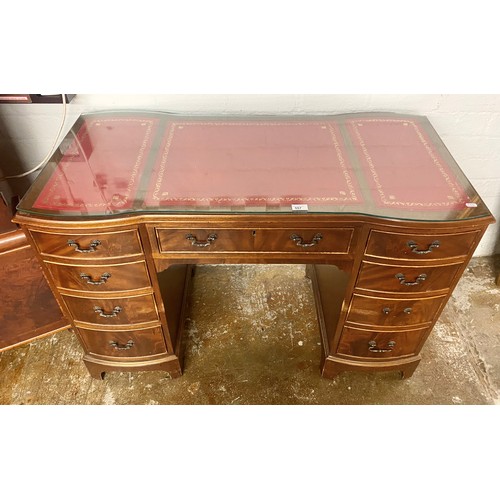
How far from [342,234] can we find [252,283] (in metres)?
1.12

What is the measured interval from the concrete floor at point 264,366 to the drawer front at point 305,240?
845 mm

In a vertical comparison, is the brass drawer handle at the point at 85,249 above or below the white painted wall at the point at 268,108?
below

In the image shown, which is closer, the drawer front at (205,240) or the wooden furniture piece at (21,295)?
the drawer front at (205,240)

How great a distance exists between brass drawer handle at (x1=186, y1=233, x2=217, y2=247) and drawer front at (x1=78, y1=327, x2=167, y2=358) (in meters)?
0.53

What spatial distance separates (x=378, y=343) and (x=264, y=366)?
60 centimetres

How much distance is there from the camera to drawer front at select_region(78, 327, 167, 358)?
5.71ft

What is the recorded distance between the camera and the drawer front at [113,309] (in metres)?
1.60

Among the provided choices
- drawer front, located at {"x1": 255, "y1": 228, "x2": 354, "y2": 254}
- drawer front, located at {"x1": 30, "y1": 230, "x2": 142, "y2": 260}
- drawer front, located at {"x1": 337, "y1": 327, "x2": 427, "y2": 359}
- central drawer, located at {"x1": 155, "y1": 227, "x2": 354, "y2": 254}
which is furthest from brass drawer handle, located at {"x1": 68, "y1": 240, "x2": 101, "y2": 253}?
drawer front, located at {"x1": 337, "y1": 327, "x2": 427, "y2": 359}

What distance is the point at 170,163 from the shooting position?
155 cm

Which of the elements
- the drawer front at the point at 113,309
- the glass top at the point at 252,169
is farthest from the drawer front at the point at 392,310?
the drawer front at the point at 113,309

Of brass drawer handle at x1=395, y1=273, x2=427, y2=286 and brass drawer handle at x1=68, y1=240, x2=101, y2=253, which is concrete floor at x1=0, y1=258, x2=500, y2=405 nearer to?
brass drawer handle at x1=395, y1=273, x2=427, y2=286

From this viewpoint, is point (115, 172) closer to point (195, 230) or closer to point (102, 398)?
point (195, 230)

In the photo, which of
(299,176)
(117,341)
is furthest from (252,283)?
(299,176)

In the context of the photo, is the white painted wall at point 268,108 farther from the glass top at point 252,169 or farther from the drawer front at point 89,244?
the drawer front at point 89,244
